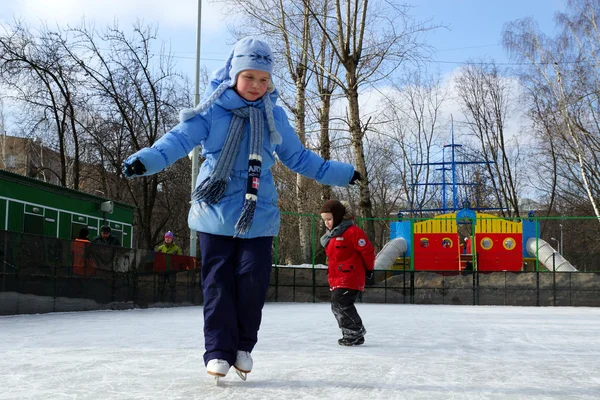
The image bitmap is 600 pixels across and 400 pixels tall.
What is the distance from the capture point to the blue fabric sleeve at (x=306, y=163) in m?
3.61

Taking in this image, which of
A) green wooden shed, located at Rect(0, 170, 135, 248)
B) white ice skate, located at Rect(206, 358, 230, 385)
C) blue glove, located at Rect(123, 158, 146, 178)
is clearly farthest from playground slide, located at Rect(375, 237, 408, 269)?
blue glove, located at Rect(123, 158, 146, 178)

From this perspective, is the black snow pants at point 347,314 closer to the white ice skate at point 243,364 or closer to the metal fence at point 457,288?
the white ice skate at point 243,364

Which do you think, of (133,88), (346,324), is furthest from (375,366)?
(133,88)

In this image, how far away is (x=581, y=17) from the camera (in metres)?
23.5

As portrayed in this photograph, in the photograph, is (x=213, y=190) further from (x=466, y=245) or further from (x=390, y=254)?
(x=466, y=245)

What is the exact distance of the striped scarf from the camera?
3225 millimetres

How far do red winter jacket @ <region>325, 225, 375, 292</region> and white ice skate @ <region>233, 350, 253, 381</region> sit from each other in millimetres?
2345

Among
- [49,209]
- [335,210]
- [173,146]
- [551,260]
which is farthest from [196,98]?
[173,146]

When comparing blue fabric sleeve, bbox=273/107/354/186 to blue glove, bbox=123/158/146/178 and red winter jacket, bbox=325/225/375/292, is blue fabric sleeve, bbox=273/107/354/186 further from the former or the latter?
red winter jacket, bbox=325/225/375/292

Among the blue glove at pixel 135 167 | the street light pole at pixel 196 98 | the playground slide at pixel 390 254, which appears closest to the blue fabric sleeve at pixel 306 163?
the blue glove at pixel 135 167

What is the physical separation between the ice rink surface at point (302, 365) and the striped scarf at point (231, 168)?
2.63 feet

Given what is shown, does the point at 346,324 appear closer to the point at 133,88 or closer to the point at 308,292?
the point at 308,292

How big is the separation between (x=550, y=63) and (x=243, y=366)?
23.4m

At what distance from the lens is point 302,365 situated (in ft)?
12.7
